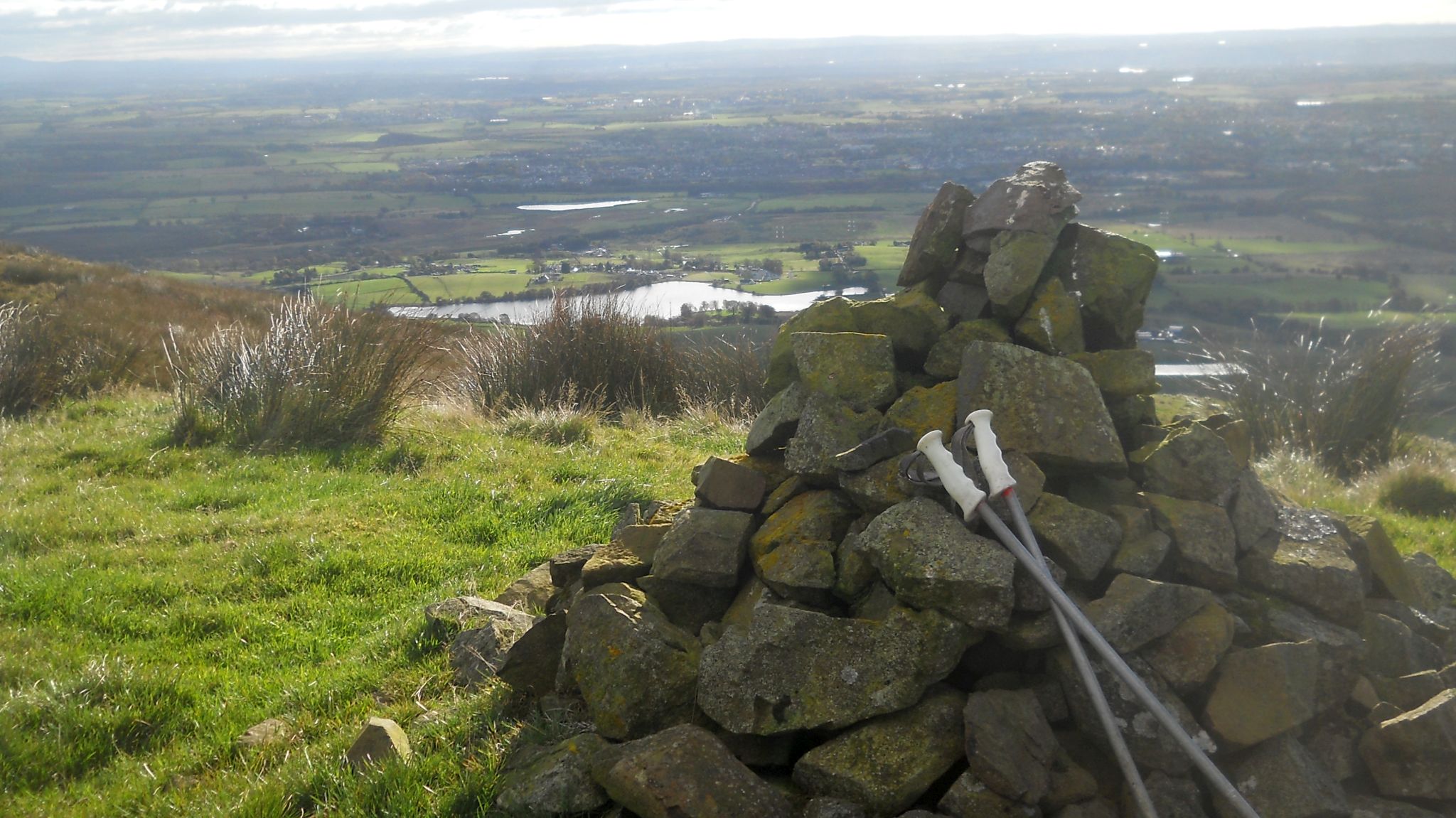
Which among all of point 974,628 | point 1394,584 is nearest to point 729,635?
point 974,628

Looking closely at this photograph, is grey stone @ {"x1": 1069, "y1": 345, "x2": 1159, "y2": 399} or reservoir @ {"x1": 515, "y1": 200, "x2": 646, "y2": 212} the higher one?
grey stone @ {"x1": 1069, "y1": 345, "x2": 1159, "y2": 399}

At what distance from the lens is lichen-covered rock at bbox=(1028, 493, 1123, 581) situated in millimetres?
3422

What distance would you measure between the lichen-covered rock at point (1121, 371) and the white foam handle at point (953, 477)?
4.27 feet

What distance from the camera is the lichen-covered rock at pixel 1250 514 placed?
3.85 m

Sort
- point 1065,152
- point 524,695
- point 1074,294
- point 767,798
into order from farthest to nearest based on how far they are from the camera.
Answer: point 1065,152 → point 1074,294 → point 524,695 → point 767,798

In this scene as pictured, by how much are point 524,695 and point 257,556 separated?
3.03m

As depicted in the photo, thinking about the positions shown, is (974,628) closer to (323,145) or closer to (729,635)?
(729,635)

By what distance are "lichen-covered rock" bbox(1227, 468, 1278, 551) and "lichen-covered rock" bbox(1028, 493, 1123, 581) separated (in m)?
0.66

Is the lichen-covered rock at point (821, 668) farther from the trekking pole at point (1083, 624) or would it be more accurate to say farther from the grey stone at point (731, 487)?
the grey stone at point (731, 487)

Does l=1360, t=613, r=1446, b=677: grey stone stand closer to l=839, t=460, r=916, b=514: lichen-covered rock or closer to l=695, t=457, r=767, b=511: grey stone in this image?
l=839, t=460, r=916, b=514: lichen-covered rock

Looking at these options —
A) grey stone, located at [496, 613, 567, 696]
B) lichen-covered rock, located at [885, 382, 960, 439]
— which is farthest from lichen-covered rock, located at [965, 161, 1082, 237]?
grey stone, located at [496, 613, 567, 696]

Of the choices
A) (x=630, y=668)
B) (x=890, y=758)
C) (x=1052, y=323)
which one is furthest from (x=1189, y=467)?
(x=630, y=668)

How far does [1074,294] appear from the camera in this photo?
4.52 m

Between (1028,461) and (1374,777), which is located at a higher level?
(1028,461)
